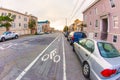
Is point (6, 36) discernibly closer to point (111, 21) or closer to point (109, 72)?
point (111, 21)

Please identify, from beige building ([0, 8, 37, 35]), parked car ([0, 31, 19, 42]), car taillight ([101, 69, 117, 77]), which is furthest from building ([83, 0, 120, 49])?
beige building ([0, 8, 37, 35])

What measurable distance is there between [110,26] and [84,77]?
1500cm

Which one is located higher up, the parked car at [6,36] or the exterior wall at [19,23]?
the exterior wall at [19,23]

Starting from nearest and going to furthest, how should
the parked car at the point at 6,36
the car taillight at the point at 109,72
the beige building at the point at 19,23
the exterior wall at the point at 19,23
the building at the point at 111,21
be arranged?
the car taillight at the point at 109,72
the building at the point at 111,21
the parked car at the point at 6,36
the beige building at the point at 19,23
the exterior wall at the point at 19,23

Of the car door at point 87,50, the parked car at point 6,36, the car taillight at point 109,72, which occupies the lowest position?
the car taillight at point 109,72

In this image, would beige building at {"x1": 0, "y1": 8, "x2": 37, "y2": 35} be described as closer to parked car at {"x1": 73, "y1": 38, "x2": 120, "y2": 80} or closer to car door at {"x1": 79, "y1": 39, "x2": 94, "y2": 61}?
car door at {"x1": 79, "y1": 39, "x2": 94, "y2": 61}

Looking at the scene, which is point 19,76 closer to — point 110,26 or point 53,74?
point 53,74

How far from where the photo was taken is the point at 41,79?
5.27 m

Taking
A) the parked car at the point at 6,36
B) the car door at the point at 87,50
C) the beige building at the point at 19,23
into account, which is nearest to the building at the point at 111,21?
the car door at the point at 87,50

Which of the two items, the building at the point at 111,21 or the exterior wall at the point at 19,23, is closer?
the building at the point at 111,21

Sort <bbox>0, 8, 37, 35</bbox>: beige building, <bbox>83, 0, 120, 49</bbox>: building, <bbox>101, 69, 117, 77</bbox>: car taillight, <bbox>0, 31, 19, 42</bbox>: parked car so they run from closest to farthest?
<bbox>101, 69, 117, 77</bbox>: car taillight → <bbox>83, 0, 120, 49</bbox>: building → <bbox>0, 31, 19, 42</bbox>: parked car → <bbox>0, 8, 37, 35</bbox>: beige building

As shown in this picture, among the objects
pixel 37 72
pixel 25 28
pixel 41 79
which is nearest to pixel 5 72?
pixel 37 72

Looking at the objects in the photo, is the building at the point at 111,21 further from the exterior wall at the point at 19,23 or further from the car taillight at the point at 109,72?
the exterior wall at the point at 19,23

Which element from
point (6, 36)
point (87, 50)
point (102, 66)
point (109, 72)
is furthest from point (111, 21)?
point (6, 36)
